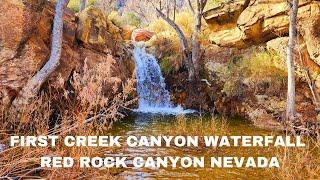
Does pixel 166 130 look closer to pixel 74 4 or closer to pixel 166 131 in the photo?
pixel 166 131

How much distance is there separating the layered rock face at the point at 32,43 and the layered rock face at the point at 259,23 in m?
5.96

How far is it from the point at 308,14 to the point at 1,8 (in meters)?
9.54

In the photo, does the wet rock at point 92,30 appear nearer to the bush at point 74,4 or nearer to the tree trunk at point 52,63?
the tree trunk at point 52,63

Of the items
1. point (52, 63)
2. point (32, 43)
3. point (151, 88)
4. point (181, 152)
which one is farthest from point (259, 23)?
point (181, 152)

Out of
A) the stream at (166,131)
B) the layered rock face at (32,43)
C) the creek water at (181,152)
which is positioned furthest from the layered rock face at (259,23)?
the layered rock face at (32,43)

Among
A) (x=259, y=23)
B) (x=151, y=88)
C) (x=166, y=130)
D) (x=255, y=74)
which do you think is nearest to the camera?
(x=166, y=130)

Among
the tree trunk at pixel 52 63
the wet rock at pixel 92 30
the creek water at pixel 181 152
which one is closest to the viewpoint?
the creek water at pixel 181 152

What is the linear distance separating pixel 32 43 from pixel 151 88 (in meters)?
6.58

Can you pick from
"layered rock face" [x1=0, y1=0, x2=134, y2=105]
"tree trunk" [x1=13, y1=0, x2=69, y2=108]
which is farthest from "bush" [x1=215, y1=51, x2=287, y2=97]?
"tree trunk" [x1=13, y1=0, x2=69, y2=108]

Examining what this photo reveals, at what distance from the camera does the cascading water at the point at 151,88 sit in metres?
15.9

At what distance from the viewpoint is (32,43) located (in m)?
11.0

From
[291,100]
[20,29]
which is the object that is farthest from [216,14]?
[20,29]

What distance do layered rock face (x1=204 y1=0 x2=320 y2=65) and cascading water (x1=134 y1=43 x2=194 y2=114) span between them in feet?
9.81

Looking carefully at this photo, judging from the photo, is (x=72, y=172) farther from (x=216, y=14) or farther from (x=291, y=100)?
(x=216, y=14)
